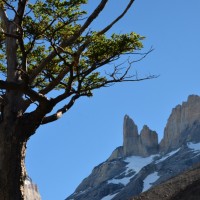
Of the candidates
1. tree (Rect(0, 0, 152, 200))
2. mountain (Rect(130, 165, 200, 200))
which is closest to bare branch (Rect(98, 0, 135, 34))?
tree (Rect(0, 0, 152, 200))

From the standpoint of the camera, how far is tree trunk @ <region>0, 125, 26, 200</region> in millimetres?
11539

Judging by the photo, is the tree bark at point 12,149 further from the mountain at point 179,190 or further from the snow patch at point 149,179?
the snow patch at point 149,179

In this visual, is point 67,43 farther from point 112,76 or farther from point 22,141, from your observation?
point 22,141

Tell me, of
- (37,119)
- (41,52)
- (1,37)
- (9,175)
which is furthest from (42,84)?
(9,175)

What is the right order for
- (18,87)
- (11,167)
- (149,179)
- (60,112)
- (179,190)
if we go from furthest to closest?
(149,179) → (179,190) → (60,112) → (18,87) → (11,167)

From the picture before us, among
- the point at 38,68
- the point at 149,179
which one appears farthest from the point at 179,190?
the point at 149,179

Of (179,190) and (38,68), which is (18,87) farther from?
(179,190)

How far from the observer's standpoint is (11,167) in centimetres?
1173

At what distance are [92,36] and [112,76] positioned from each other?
1405 millimetres

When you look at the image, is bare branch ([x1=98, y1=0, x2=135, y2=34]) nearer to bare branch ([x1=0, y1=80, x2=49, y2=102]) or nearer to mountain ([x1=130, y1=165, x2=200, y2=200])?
bare branch ([x1=0, y1=80, x2=49, y2=102])

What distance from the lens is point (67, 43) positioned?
14.1 m

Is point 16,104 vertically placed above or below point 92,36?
below

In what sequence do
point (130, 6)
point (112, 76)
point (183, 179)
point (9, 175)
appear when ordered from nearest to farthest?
point (9, 175) < point (130, 6) < point (112, 76) < point (183, 179)

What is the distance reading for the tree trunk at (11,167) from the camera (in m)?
11.5
